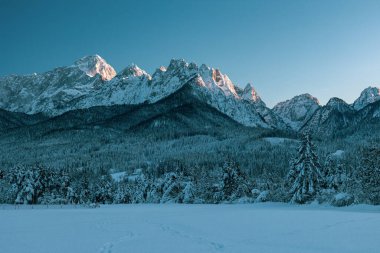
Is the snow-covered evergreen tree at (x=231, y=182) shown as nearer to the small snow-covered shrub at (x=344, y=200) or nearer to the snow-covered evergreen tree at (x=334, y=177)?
the snow-covered evergreen tree at (x=334, y=177)

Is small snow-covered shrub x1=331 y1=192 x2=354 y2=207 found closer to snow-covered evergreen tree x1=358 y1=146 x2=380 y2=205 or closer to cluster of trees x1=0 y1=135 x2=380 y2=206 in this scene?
cluster of trees x1=0 y1=135 x2=380 y2=206

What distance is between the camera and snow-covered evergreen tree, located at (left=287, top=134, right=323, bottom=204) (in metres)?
51.6

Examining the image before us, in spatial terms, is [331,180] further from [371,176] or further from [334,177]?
[371,176]

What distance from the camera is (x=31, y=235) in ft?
71.9

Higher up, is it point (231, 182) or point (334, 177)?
point (334, 177)

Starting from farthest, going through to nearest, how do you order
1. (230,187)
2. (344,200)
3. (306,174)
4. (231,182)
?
(231,182) < (230,187) < (306,174) < (344,200)

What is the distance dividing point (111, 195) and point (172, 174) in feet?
65.1

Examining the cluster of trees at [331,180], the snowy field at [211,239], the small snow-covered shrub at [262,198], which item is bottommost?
the snowy field at [211,239]

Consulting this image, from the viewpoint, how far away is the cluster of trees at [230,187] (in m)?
44.1

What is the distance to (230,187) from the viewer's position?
230ft

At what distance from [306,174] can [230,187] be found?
2032 cm

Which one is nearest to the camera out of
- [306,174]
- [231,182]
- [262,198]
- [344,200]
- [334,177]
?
[344,200]

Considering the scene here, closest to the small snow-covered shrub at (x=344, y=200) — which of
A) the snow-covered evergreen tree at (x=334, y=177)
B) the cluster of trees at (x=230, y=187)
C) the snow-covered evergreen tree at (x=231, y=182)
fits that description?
the cluster of trees at (x=230, y=187)

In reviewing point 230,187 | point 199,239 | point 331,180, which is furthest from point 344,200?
point 199,239
